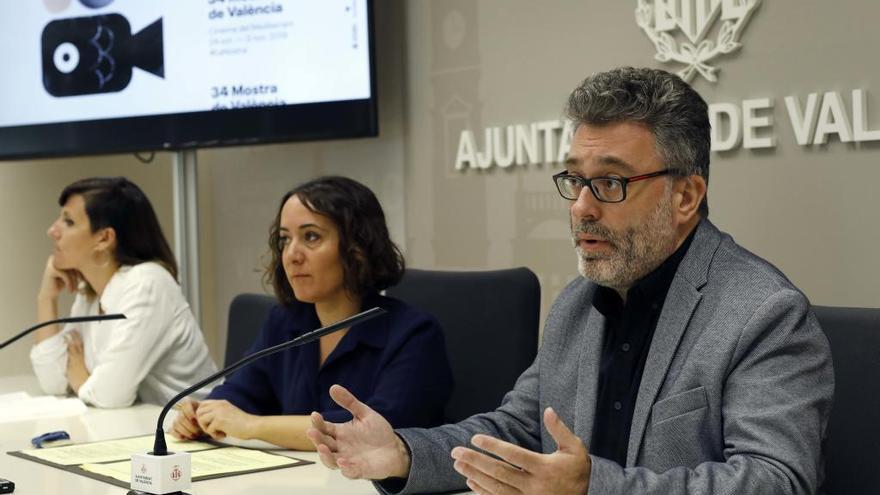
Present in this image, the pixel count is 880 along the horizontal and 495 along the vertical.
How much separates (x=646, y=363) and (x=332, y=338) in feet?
3.50

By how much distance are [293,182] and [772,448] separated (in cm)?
300

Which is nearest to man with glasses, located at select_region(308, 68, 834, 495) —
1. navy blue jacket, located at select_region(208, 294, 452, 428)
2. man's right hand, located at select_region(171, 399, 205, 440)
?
navy blue jacket, located at select_region(208, 294, 452, 428)

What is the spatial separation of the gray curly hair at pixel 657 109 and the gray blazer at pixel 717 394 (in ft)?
0.42

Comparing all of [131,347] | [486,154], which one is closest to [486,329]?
[486,154]

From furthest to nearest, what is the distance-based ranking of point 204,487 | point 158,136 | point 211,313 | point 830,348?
point 211,313
point 158,136
point 204,487
point 830,348

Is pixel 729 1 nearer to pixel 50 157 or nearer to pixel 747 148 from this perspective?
pixel 747 148

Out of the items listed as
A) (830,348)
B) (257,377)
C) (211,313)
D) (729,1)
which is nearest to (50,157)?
(211,313)

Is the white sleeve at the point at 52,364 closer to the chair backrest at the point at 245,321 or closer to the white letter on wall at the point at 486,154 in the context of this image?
the chair backrest at the point at 245,321

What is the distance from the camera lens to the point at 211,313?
4.91 meters

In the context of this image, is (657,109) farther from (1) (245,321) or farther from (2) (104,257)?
(2) (104,257)

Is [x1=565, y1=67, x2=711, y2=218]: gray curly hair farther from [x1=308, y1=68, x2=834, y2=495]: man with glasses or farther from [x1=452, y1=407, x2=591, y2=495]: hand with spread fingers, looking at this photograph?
[x1=452, y1=407, x2=591, y2=495]: hand with spread fingers

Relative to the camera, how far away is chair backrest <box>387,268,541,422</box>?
2.76 m

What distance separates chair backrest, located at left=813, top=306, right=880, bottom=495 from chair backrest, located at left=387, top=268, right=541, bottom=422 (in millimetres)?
883

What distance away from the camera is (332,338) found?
9.31 feet
